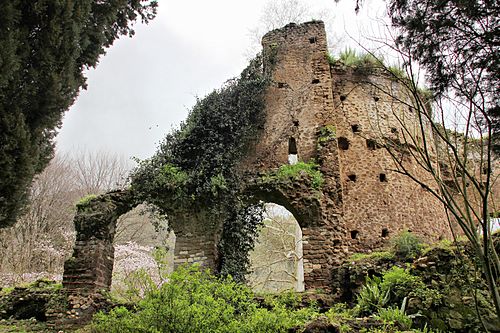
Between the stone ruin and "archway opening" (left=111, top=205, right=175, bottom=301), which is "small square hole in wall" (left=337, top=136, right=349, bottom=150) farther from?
"archway opening" (left=111, top=205, right=175, bottom=301)

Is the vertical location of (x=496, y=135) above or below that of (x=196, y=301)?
above

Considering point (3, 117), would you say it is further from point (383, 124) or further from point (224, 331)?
point (383, 124)

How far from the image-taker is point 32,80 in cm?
539

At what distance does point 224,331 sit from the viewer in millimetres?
5395

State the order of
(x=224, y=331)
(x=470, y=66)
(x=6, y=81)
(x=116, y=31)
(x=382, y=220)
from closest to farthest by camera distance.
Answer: (x=470, y=66) → (x=6, y=81) → (x=224, y=331) → (x=116, y=31) → (x=382, y=220)

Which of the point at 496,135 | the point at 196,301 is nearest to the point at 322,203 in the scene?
the point at 196,301

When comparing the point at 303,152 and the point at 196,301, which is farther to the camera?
the point at 303,152

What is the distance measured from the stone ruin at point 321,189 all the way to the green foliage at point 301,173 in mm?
208

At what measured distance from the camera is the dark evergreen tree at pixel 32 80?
5020mm

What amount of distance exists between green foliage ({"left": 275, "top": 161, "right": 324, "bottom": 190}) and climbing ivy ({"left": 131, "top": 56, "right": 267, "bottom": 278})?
125 cm

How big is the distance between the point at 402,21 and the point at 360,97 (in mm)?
9960

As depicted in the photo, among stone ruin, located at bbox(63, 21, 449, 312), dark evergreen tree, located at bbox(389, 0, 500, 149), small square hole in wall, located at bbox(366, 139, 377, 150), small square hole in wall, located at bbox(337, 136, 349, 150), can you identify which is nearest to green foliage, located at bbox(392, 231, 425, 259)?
stone ruin, located at bbox(63, 21, 449, 312)

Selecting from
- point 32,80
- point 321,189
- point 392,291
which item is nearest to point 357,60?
point 321,189

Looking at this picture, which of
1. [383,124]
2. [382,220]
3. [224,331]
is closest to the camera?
[224,331]
